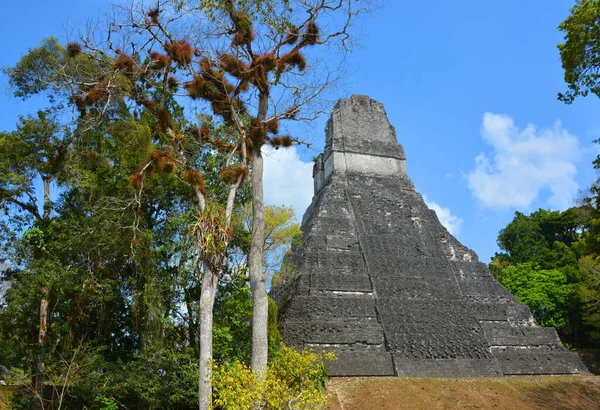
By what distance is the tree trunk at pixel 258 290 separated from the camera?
627cm

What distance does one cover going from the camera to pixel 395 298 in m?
13.9

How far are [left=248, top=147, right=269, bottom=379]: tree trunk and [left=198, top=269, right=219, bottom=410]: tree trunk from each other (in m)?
0.55

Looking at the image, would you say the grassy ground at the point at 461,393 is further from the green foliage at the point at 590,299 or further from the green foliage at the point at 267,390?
the green foliage at the point at 590,299

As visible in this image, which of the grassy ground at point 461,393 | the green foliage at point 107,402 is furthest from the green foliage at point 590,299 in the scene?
the green foliage at point 107,402

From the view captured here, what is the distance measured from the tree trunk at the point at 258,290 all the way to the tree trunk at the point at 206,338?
55cm

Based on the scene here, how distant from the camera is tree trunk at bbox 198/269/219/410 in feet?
19.7

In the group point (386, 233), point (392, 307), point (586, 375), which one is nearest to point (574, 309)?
point (586, 375)

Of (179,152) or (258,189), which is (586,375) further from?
(179,152)

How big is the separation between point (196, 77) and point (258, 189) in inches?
85.7

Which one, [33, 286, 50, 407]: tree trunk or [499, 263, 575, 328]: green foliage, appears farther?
[499, 263, 575, 328]: green foliage

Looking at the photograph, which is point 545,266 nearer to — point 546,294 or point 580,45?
point 546,294

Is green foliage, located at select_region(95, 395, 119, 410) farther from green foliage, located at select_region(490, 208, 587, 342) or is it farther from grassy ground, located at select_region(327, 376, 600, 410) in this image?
green foliage, located at select_region(490, 208, 587, 342)

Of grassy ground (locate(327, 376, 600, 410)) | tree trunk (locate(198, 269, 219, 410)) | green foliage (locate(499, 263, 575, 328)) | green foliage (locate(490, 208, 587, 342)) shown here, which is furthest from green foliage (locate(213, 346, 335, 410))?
green foliage (locate(499, 263, 575, 328))

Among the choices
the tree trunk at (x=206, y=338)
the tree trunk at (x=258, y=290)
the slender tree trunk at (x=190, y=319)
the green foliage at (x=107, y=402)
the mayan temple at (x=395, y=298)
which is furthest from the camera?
the mayan temple at (x=395, y=298)
